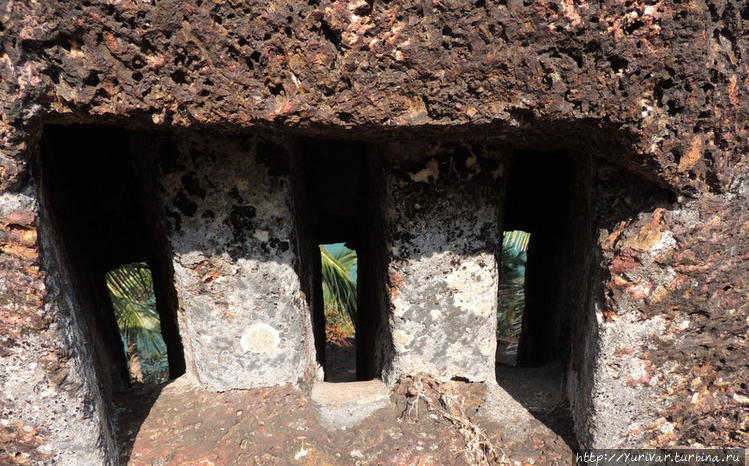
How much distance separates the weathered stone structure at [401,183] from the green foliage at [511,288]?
509 centimetres

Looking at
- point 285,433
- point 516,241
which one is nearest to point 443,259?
point 285,433

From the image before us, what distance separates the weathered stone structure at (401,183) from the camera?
1132 mm

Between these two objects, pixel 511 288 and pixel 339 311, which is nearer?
pixel 339 311

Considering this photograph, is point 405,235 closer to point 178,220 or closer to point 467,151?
point 467,151

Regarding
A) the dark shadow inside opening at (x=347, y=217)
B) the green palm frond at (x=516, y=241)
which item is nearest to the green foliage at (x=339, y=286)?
the green palm frond at (x=516, y=241)

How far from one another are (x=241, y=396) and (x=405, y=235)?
33.5 inches

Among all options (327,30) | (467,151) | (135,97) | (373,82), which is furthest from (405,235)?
(135,97)

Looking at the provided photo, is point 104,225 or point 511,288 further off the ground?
point 104,225

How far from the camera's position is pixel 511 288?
758 cm

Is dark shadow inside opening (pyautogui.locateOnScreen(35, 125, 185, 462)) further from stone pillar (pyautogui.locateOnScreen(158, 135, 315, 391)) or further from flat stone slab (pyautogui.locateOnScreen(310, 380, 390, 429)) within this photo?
flat stone slab (pyautogui.locateOnScreen(310, 380, 390, 429))

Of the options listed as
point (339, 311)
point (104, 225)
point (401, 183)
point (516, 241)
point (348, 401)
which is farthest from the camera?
point (516, 241)

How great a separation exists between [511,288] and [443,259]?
6006 millimetres

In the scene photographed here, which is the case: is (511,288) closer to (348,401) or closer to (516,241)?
(516,241)

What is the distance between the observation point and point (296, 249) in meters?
1.94
